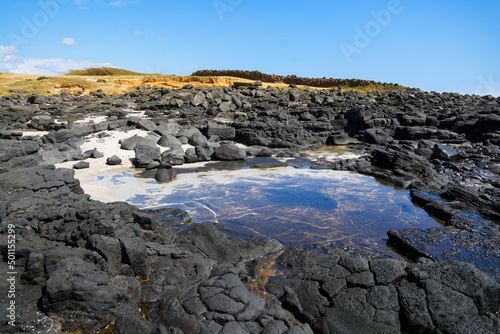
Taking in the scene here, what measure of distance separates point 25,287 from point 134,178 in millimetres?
6110

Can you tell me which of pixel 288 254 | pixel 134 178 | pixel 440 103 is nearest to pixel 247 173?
pixel 134 178

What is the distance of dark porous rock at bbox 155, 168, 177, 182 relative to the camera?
31.1ft

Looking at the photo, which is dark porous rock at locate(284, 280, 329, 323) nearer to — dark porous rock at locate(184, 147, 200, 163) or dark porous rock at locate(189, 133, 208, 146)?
dark porous rock at locate(184, 147, 200, 163)

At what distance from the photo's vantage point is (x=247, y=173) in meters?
10.7

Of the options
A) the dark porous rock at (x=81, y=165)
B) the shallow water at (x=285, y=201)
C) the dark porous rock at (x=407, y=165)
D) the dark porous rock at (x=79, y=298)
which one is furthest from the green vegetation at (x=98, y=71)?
the dark porous rock at (x=79, y=298)

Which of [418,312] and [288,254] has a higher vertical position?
[418,312]

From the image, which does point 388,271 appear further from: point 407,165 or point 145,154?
point 145,154

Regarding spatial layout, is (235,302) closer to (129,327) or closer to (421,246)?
(129,327)

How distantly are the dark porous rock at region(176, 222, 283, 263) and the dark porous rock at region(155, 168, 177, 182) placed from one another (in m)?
3.86

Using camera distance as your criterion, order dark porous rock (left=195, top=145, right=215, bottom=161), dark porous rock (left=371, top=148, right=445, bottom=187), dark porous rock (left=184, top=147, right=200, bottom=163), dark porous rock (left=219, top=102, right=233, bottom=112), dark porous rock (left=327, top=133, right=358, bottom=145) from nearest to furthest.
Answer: dark porous rock (left=371, top=148, right=445, bottom=187) → dark porous rock (left=184, top=147, right=200, bottom=163) → dark porous rock (left=195, top=145, right=215, bottom=161) → dark porous rock (left=327, top=133, right=358, bottom=145) → dark porous rock (left=219, top=102, right=233, bottom=112)

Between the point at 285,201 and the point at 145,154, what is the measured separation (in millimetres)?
A: 5819

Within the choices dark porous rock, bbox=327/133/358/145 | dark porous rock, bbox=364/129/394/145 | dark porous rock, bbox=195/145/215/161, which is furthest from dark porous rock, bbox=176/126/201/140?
dark porous rock, bbox=364/129/394/145

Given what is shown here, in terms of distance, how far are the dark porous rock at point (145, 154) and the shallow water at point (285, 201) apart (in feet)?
2.09

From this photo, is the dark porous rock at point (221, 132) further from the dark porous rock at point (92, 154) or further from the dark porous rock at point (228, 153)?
the dark porous rock at point (92, 154)
